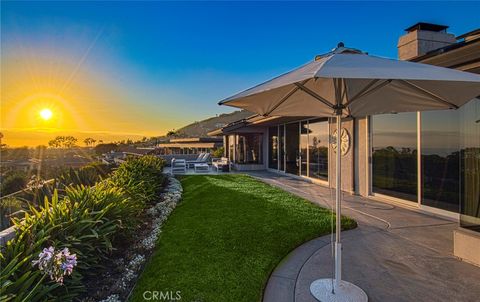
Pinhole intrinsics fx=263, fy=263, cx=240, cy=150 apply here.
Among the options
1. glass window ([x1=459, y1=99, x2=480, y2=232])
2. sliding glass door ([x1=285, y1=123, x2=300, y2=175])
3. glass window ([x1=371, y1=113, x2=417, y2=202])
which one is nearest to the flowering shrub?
glass window ([x1=459, y1=99, x2=480, y2=232])

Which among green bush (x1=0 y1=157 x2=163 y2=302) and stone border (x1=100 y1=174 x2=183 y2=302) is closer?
green bush (x1=0 y1=157 x2=163 y2=302)

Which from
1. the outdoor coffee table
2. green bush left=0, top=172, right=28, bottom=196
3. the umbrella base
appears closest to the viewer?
the umbrella base

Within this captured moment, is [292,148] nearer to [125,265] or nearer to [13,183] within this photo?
[125,265]

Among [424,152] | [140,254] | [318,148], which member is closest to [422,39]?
[424,152]

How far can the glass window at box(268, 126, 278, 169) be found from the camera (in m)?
15.4

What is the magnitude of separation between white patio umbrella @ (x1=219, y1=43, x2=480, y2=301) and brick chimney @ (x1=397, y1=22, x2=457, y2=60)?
455 cm

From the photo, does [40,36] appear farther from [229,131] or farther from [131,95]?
[229,131]

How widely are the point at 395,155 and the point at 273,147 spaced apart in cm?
904

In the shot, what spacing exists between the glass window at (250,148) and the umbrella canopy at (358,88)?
12.9m

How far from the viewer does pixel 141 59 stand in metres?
11.9

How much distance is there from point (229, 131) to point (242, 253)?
1341 cm

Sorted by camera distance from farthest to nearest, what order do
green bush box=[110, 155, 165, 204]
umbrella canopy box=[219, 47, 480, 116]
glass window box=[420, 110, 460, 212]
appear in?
green bush box=[110, 155, 165, 204] < glass window box=[420, 110, 460, 212] < umbrella canopy box=[219, 47, 480, 116]

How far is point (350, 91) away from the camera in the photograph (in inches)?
127

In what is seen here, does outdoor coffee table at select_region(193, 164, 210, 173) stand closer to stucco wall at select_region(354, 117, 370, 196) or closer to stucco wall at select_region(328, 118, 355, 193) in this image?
stucco wall at select_region(328, 118, 355, 193)
